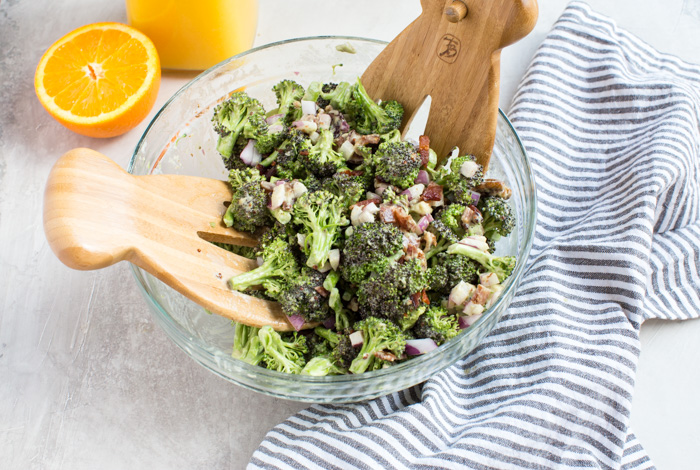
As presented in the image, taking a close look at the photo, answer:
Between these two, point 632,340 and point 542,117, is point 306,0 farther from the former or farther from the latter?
point 632,340

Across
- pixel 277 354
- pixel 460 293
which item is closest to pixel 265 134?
pixel 277 354

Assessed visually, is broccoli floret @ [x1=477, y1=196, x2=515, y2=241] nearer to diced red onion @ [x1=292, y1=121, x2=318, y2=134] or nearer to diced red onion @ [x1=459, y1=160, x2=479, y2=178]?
diced red onion @ [x1=459, y1=160, x2=479, y2=178]

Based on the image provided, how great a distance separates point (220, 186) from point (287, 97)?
515 millimetres

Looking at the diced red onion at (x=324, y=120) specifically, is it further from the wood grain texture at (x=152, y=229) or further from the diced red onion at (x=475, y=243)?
the diced red onion at (x=475, y=243)

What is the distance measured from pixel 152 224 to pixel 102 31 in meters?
1.53

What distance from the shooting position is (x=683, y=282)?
113 inches

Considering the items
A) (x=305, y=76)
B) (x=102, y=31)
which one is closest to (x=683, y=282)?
(x=305, y=76)

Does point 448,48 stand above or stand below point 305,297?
above

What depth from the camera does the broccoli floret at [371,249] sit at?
7.57 ft

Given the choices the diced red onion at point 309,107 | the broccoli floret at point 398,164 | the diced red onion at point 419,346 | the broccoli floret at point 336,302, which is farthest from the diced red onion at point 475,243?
the diced red onion at point 309,107

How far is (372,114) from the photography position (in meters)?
2.72

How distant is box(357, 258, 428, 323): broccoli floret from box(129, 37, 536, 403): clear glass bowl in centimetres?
20

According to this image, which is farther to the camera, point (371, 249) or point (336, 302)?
point (336, 302)

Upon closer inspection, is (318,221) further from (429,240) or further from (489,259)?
(489,259)
